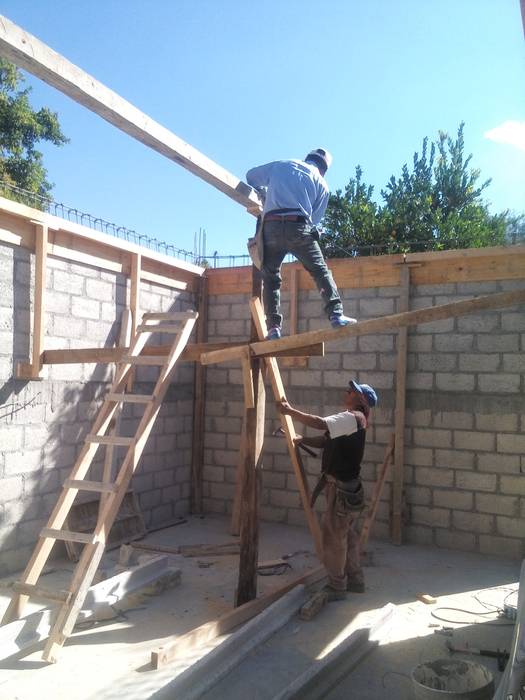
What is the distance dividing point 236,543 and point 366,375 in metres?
2.39

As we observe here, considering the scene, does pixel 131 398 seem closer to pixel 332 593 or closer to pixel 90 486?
pixel 90 486

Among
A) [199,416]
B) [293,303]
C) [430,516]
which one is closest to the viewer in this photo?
[430,516]

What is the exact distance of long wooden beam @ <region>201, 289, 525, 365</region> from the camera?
12.2ft

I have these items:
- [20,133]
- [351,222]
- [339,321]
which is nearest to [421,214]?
[351,222]

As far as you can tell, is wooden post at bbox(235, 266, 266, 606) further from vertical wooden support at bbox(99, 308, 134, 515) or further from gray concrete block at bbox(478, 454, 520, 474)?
gray concrete block at bbox(478, 454, 520, 474)

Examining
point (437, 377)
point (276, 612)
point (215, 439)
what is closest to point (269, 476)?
point (215, 439)

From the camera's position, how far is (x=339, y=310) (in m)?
4.38

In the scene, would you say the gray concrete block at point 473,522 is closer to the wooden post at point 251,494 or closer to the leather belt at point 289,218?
the wooden post at point 251,494

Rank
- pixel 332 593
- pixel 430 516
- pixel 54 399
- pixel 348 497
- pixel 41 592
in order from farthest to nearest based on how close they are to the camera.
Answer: pixel 430 516 → pixel 54 399 → pixel 332 593 → pixel 348 497 → pixel 41 592

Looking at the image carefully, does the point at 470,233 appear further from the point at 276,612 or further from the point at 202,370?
the point at 276,612

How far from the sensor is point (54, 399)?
19.5ft

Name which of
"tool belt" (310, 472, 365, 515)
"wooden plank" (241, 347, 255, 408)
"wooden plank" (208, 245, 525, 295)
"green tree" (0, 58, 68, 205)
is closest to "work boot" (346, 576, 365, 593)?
"tool belt" (310, 472, 365, 515)

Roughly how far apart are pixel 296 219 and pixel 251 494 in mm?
2164

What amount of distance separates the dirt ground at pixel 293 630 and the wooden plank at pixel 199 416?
1.27 m
